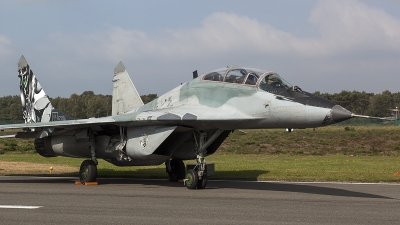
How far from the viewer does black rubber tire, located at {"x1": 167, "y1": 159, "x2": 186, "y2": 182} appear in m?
16.8

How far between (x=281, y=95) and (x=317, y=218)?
412 cm

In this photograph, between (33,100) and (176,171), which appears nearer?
(176,171)

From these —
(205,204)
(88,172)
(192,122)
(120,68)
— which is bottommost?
(205,204)

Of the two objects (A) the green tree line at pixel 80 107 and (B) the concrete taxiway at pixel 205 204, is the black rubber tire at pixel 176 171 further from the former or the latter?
(A) the green tree line at pixel 80 107

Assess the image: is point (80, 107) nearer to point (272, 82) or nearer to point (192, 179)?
point (192, 179)

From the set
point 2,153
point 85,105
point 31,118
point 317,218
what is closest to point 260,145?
point 2,153

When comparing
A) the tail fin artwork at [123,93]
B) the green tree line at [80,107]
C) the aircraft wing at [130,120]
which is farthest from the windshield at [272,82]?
the green tree line at [80,107]

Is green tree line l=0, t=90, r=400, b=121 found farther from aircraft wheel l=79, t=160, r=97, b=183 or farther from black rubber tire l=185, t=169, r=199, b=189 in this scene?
black rubber tire l=185, t=169, r=199, b=189

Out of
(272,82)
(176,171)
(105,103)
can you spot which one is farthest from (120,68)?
(105,103)

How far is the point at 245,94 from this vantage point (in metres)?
12.8

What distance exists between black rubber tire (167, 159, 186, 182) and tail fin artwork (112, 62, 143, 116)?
2.85 metres

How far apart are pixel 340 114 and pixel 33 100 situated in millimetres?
12367

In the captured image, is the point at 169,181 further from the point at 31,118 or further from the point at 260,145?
the point at 260,145

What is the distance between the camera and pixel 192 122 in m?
13.6
